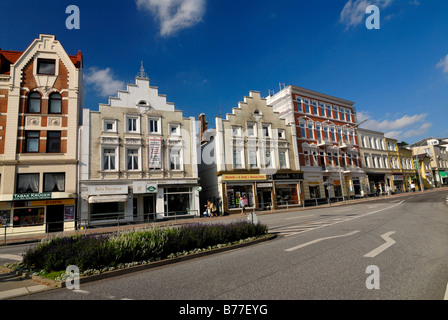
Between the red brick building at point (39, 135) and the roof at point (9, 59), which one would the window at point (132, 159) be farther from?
the roof at point (9, 59)

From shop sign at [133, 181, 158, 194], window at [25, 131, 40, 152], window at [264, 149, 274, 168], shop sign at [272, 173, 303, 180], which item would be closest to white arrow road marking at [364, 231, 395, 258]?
shop sign at [133, 181, 158, 194]

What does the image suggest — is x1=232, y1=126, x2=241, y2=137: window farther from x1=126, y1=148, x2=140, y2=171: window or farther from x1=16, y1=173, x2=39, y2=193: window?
x1=16, y1=173, x2=39, y2=193: window

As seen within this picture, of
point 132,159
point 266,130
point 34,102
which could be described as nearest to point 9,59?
point 34,102

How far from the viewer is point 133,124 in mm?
25297

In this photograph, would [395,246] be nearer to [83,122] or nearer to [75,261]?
[75,261]

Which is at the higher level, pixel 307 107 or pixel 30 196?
pixel 307 107

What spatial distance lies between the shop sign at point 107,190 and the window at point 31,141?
5.73 meters

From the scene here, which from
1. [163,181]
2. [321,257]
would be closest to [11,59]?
[163,181]

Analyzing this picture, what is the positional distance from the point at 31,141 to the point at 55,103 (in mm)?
3908

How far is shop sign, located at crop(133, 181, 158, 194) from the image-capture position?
23.6 m

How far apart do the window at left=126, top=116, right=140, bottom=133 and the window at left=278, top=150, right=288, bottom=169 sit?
17392 millimetres

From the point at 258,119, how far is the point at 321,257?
26.5m

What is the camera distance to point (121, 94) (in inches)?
Answer: 988

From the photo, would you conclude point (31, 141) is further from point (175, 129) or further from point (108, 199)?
point (175, 129)
